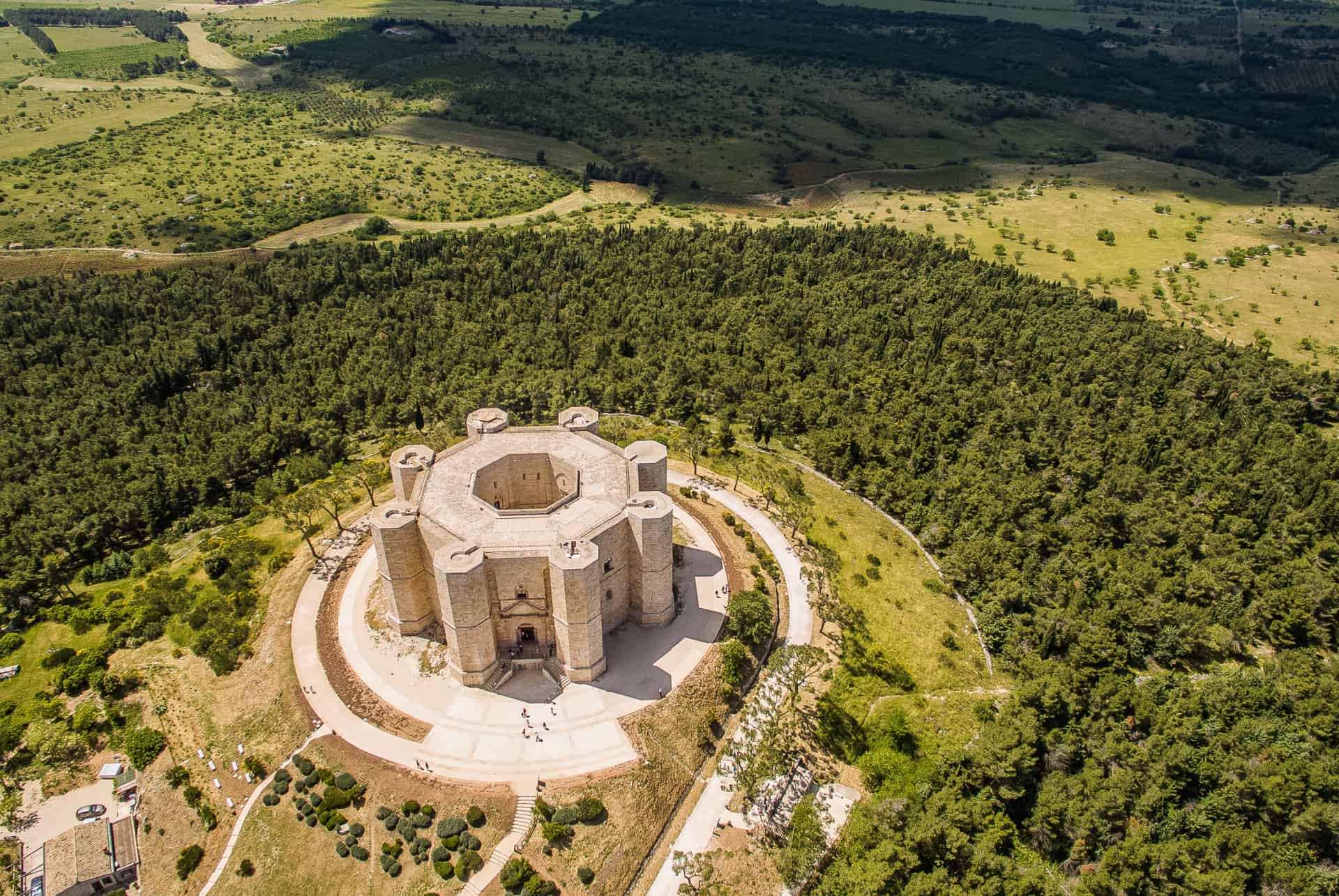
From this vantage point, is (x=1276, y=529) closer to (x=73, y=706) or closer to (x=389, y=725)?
(x=389, y=725)

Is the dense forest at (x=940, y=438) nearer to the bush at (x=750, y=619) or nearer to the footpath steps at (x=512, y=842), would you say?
the bush at (x=750, y=619)

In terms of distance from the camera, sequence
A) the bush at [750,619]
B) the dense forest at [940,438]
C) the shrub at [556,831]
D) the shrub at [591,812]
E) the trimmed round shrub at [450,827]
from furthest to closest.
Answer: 1. the bush at [750,619]
2. the dense forest at [940,438]
3. the shrub at [591,812]
4. the trimmed round shrub at [450,827]
5. the shrub at [556,831]

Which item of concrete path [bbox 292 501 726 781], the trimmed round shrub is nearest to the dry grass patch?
the trimmed round shrub

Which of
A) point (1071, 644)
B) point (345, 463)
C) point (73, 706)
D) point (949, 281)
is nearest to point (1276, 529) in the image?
point (1071, 644)

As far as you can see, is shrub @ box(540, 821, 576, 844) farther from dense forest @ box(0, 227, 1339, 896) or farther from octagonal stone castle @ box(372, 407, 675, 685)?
dense forest @ box(0, 227, 1339, 896)

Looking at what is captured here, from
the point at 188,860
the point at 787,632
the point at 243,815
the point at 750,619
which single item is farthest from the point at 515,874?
the point at 787,632

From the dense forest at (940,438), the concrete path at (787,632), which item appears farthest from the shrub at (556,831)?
the dense forest at (940,438)
